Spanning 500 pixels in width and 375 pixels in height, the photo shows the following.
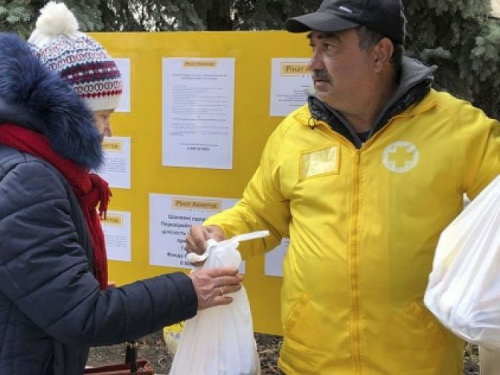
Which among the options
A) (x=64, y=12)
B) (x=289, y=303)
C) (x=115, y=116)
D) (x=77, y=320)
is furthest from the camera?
(x=115, y=116)

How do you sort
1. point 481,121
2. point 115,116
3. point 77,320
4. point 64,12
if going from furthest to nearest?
1. point 115,116
2. point 481,121
3. point 64,12
4. point 77,320

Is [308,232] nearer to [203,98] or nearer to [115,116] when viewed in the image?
[203,98]

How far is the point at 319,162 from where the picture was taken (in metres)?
2.13

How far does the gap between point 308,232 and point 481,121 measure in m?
0.68

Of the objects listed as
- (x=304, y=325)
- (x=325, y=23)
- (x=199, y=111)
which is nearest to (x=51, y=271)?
(x=304, y=325)

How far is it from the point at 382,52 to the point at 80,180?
3.70ft

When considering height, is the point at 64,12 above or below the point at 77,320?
above

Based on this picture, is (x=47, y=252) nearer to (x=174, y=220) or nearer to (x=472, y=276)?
(x=472, y=276)

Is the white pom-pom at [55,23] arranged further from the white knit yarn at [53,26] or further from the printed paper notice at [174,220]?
the printed paper notice at [174,220]

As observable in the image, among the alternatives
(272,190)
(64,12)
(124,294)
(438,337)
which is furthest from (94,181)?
(438,337)

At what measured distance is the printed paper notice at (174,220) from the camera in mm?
3164

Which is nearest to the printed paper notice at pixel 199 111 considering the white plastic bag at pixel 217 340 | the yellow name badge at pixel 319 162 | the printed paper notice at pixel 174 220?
the printed paper notice at pixel 174 220

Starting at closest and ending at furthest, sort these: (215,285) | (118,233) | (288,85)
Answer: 1. (215,285)
2. (288,85)
3. (118,233)

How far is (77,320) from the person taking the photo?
1600 mm
